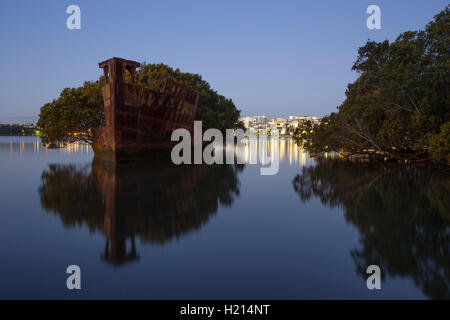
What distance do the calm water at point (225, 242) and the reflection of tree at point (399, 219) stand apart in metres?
0.03

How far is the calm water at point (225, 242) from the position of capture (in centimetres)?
345

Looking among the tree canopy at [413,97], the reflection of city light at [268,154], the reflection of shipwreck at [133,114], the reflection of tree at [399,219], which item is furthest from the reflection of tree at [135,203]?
the reflection of city light at [268,154]

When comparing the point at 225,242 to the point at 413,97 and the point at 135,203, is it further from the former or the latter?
the point at 413,97

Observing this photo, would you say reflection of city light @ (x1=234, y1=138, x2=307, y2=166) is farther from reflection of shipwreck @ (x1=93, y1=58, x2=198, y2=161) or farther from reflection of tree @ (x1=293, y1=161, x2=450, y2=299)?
reflection of tree @ (x1=293, y1=161, x2=450, y2=299)

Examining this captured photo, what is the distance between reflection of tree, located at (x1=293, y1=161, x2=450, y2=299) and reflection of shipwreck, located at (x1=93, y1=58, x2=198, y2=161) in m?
8.89

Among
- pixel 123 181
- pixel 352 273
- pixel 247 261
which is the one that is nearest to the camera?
pixel 352 273

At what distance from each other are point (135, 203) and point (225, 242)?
11.5ft

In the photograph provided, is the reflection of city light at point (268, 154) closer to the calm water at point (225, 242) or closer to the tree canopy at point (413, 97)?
the tree canopy at point (413, 97)

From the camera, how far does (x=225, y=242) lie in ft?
16.6

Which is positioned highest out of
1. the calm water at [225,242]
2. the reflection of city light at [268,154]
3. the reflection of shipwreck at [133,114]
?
the reflection of shipwreck at [133,114]

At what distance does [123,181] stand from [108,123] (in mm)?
5757

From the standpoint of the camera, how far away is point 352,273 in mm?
3801
